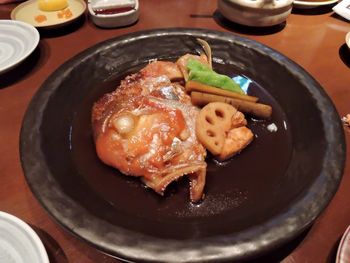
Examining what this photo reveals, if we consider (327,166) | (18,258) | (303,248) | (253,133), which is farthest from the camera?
(253,133)

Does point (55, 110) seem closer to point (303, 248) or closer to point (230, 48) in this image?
point (230, 48)

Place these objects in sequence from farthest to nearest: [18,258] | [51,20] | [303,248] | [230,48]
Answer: [51,20] < [230,48] < [303,248] < [18,258]

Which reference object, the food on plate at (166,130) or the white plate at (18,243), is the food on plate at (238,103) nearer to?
the food on plate at (166,130)

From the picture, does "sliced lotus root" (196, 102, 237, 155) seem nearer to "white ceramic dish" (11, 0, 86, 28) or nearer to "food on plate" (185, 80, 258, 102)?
"food on plate" (185, 80, 258, 102)

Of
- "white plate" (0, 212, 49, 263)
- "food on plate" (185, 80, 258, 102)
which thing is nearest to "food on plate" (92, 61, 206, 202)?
"food on plate" (185, 80, 258, 102)

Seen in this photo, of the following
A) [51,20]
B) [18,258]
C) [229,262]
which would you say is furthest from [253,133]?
[51,20]

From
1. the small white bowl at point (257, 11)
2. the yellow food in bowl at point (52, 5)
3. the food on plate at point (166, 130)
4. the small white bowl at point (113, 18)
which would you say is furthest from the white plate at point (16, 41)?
the small white bowl at point (257, 11)

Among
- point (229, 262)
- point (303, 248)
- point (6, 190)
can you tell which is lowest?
point (6, 190)
